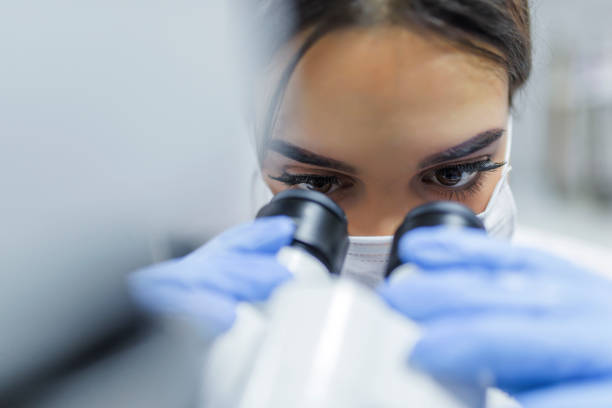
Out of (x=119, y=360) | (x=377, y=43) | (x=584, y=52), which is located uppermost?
(x=584, y=52)

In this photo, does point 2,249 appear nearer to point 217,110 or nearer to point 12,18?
point 12,18

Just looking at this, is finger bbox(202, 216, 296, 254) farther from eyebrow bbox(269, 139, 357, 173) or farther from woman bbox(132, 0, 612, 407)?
eyebrow bbox(269, 139, 357, 173)

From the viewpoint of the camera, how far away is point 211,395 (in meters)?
0.37

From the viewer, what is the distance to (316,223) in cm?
53

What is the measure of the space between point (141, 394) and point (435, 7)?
55cm

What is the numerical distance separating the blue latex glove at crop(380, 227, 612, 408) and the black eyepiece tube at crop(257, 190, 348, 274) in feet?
0.31

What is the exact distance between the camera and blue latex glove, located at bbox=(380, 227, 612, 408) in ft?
1.27

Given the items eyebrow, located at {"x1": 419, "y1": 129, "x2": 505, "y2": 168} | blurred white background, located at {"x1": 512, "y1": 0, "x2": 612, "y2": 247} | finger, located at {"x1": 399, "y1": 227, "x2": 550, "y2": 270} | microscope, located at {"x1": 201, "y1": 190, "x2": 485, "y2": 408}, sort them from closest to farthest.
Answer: microscope, located at {"x1": 201, "y1": 190, "x2": 485, "y2": 408} → finger, located at {"x1": 399, "y1": 227, "x2": 550, "y2": 270} → eyebrow, located at {"x1": 419, "y1": 129, "x2": 505, "y2": 168} → blurred white background, located at {"x1": 512, "y1": 0, "x2": 612, "y2": 247}

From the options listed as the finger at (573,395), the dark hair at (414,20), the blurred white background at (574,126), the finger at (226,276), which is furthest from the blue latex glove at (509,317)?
the blurred white background at (574,126)

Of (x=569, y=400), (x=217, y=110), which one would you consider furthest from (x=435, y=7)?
(x=569, y=400)

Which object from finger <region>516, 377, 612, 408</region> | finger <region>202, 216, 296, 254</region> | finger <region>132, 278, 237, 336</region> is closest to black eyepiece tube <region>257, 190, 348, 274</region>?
finger <region>202, 216, 296, 254</region>

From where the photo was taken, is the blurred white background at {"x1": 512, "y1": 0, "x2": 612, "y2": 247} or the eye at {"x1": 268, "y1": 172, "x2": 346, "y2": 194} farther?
the blurred white background at {"x1": 512, "y1": 0, "x2": 612, "y2": 247}

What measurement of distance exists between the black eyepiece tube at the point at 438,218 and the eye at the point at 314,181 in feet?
0.50

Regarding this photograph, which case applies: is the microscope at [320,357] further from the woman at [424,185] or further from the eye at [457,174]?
the eye at [457,174]
